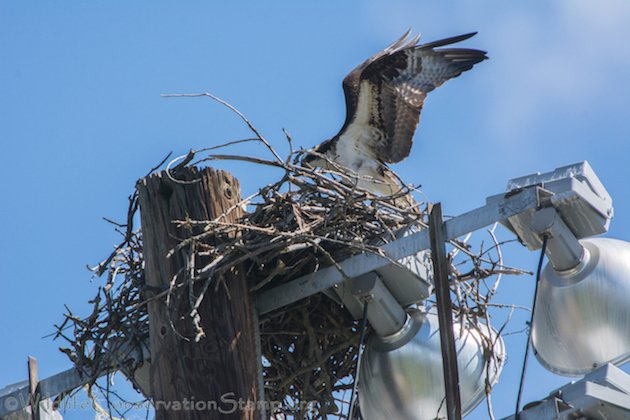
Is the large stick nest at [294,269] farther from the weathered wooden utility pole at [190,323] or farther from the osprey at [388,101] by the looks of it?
the osprey at [388,101]

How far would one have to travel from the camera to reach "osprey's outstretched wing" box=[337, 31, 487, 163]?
778 cm

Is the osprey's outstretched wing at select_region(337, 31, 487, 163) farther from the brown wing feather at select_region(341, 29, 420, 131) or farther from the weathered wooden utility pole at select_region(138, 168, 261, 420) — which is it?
the weathered wooden utility pole at select_region(138, 168, 261, 420)

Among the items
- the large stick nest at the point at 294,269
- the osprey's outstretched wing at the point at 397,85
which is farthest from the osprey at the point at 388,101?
the large stick nest at the point at 294,269

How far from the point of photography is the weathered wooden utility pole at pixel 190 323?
463cm

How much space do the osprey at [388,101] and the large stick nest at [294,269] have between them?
2.16m

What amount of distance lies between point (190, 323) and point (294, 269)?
596 mm

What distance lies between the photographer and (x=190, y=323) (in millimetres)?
4738

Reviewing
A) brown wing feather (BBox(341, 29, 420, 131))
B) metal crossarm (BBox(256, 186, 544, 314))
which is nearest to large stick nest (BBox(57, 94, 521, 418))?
metal crossarm (BBox(256, 186, 544, 314))

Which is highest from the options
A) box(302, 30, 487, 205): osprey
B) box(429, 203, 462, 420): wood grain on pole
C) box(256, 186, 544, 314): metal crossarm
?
box(302, 30, 487, 205): osprey

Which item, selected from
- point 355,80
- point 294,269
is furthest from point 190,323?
point 355,80

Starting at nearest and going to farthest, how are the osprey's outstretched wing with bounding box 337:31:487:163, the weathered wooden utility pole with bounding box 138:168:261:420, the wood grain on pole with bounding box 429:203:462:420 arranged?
1. the wood grain on pole with bounding box 429:203:462:420
2. the weathered wooden utility pole with bounding box 138:168:261:420
3. the osprey's outstretched wing with bounding box 337:31:487:163

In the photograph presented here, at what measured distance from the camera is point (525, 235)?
4.37 m

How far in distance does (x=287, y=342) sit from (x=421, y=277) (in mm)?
778

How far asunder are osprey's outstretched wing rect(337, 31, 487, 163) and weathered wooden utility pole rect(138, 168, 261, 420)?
9.28ft
